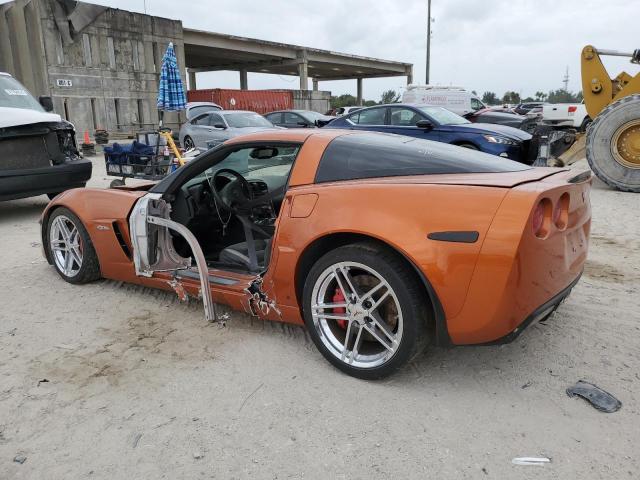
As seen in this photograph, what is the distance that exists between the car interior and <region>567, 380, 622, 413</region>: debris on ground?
205 centimetres

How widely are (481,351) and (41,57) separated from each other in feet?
93.4

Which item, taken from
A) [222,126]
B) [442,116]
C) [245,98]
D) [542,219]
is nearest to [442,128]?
[442,116]

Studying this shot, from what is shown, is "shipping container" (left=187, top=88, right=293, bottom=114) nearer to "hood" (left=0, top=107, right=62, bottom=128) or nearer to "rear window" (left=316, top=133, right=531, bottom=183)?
"hood" (left=0, top=107, right=62, bottom=128)

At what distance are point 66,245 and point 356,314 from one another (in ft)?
9.57

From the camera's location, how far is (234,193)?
12.9ft

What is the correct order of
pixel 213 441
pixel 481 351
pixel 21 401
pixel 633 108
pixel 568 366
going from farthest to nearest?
pixel 633 108
pixel 481 351
pixel 568 366
pixel 21 401
pixel 213 441

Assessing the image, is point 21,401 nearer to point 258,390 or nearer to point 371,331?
point 258,390

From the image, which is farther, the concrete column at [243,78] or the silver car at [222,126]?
the concrete column at [243,78]

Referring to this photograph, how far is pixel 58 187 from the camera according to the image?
7250 mm

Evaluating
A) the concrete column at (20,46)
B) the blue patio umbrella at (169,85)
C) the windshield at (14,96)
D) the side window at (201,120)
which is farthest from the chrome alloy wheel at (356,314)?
the concrete column at (20,46)

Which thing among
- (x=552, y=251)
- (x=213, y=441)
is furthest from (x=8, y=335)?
(x=552, y=251)

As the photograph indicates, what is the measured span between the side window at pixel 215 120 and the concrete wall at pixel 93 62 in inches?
574

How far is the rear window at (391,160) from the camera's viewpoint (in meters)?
2.77

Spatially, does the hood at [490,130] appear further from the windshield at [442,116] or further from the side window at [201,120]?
the side window at [201,120]
